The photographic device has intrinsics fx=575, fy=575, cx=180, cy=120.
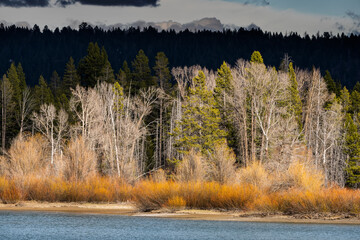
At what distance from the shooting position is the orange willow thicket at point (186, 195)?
33.6 meters

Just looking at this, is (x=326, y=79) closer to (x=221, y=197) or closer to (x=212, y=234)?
(x=221, y=197)

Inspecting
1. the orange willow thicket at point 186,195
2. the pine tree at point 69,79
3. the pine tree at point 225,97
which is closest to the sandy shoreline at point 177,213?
the orange willow thicket at point 186,195

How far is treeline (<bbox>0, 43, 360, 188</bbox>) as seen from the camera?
4972 centimetres

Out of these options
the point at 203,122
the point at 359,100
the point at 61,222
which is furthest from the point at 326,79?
the point at 61,222

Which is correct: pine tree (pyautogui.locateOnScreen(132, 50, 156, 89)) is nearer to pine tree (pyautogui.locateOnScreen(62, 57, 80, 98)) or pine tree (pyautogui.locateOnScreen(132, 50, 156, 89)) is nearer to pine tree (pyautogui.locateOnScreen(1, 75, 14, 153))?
pine tree (pyautogui.locateOnScreen(62, 57, 80, 98))

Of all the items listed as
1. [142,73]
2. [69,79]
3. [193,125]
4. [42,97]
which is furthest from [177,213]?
[69,79]

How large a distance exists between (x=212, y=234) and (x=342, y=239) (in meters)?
6.29

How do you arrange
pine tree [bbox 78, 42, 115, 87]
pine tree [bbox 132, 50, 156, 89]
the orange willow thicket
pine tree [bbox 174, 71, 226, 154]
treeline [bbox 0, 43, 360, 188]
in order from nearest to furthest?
the orange willow thicket → treeline [bbox 0, 43, 360, 188] → pine tree [bbox 174, 71, 226, 154] → pine tree [bbox 78, 42, 115, 87] → pine tree [bbox 132, 50, 156, 89]

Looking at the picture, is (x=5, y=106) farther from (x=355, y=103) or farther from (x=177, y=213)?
(x=177, y=213)

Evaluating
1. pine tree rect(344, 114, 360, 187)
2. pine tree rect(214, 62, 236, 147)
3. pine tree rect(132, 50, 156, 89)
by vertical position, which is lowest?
pine tree rect(344, 114, 360, 187)

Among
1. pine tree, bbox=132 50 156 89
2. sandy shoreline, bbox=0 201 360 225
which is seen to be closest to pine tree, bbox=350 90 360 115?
pine tree, bbox=132 50 156 89

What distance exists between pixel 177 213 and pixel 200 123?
2563 cm

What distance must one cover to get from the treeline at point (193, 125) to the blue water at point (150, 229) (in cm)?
884

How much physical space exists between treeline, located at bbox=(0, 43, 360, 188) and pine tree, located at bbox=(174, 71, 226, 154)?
0.36ft
